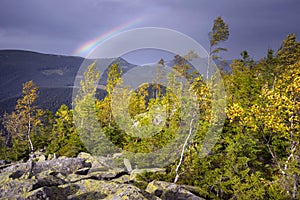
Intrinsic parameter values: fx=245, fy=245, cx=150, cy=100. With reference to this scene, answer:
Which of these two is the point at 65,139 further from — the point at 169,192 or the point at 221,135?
the point at 169,192

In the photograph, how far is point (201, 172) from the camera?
725 inches

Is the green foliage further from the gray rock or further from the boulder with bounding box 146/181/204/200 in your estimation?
the boulder with bounding box 146/181/204/200

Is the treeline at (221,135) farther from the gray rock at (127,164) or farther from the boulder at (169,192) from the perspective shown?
the boulder at (169,192)

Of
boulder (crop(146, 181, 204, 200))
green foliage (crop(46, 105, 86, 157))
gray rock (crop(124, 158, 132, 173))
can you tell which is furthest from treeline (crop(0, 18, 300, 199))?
boulder (crop(146, 181, 204, 200))

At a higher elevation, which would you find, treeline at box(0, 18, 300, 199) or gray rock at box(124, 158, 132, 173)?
treeline at box(0, 18, 300, 199)

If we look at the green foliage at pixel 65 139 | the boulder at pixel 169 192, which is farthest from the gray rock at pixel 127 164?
the green foliage at pixel 65 139

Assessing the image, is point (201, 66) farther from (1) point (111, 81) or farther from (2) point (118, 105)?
(1) point (111, 81)

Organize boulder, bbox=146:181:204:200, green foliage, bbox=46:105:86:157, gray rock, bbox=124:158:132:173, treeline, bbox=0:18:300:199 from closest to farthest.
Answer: boulder, bbox=146:181:204:200
treeline, bbox=0:18:300:199
gray rock, bbox=124:158:132:173
green foliage, bbox=46:105:86:157

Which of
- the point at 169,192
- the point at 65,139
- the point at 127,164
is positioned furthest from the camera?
the point at 65,139

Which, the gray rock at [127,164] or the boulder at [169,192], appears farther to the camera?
the gray rock at [127,164]

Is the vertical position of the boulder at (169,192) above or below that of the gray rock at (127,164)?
above

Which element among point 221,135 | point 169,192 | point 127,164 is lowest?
point 127,164

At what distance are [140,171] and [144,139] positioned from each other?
2982 millimetres

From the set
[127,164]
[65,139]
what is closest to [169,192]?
[127,164]
